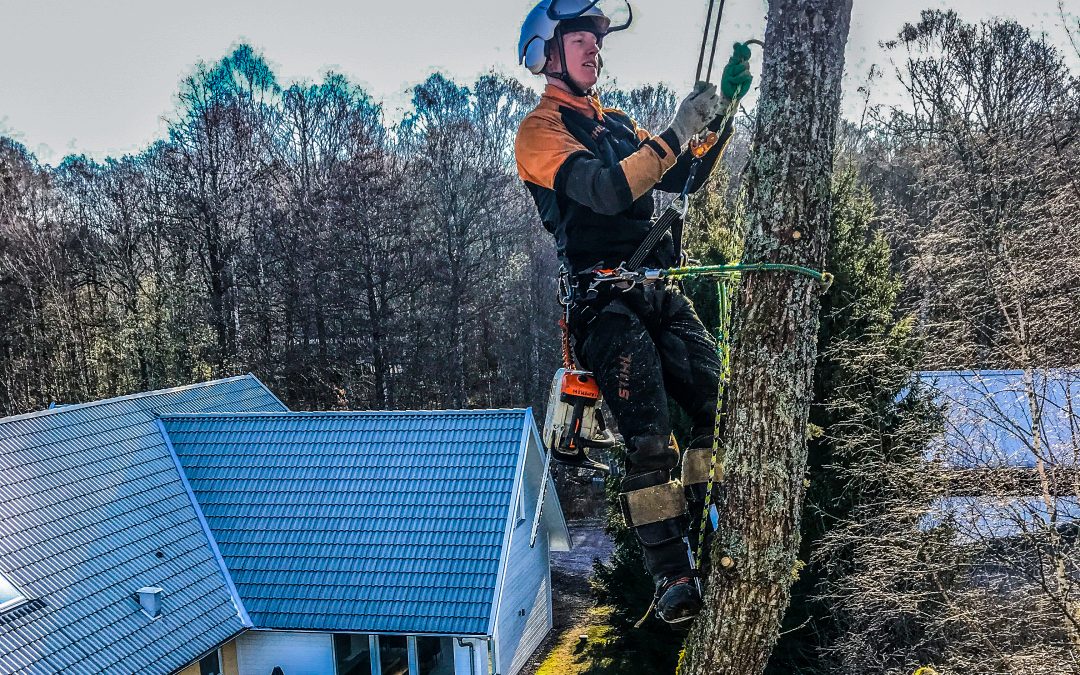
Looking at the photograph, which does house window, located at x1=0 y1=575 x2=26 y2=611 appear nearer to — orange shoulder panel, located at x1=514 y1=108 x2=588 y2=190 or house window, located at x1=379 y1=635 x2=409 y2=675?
house window, located at x1=379 y1=635 x2=409 y2=675

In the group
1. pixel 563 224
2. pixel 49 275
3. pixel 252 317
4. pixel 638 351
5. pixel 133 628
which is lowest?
pixel 133 628

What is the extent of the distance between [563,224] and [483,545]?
8355 millimetres

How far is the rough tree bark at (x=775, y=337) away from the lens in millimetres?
3018

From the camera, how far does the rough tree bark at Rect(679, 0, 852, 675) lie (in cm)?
302

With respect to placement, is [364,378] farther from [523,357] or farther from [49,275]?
[49,275]

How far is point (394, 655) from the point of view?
11617 mm

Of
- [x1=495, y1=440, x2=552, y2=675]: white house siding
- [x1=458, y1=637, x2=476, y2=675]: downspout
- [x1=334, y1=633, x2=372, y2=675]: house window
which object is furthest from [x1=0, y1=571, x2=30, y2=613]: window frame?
[x1=495, y1=440, x2=552, y2=675]: white house siding

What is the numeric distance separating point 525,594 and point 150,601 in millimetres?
6789

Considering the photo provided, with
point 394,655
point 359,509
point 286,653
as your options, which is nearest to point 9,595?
point 286,653

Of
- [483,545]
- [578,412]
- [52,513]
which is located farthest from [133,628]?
[578,412]

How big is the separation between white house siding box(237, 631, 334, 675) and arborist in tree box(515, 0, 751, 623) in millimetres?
9381

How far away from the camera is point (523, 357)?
27.0 m

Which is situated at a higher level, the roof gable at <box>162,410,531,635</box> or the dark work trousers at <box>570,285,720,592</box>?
the dark work trousers at <box>570,285,720,592</box>

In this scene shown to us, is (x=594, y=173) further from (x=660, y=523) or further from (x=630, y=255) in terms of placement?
(x=660, y=523)
